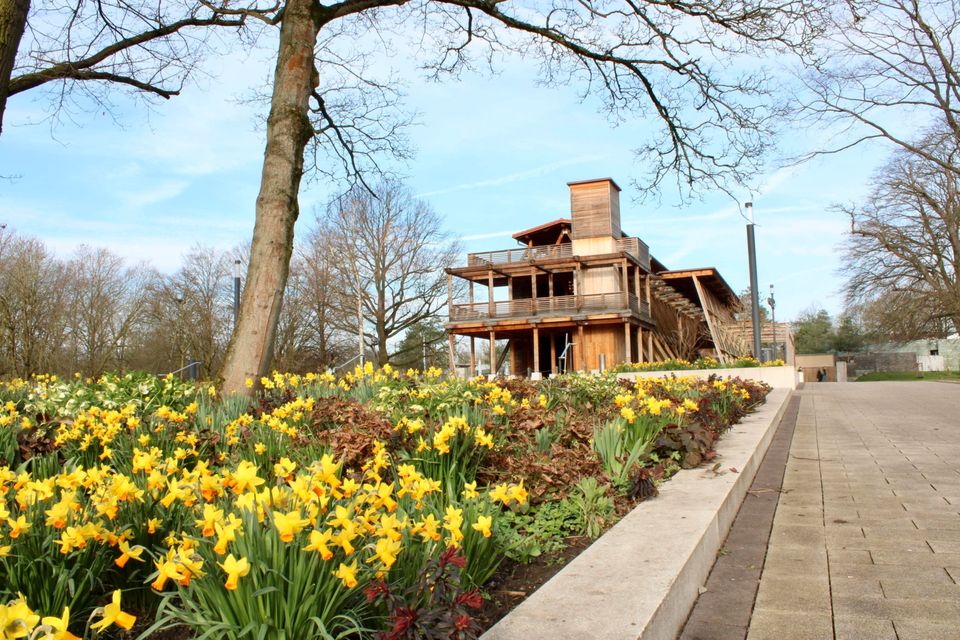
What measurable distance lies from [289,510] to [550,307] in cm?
3061

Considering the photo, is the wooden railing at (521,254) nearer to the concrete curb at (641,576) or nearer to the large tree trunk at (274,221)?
the large tree trunk at (274,221)

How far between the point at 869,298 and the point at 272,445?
39.4 m

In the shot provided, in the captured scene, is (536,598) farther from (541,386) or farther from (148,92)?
(148,92)

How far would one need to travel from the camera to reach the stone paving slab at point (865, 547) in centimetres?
273

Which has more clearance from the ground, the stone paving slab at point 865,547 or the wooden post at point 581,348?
the wooden post at point 581,348

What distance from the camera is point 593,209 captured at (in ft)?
111

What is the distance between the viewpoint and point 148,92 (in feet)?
36.6

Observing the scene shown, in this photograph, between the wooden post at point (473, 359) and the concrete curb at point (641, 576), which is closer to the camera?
the concrete curb at point (641, 576)

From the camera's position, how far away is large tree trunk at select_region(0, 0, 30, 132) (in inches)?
211

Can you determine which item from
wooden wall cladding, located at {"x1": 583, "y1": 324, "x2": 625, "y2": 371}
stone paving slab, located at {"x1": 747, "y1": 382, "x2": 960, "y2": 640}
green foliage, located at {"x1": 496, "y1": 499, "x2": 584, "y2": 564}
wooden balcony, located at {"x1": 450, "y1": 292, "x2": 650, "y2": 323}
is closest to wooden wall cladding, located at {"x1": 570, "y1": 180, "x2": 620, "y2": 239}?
wooden balcony, located at {"x1": 450, "y1": 292, "x2": 650, "y2": 323}

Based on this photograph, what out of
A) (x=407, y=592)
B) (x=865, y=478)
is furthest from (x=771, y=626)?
(x=865, y=478)

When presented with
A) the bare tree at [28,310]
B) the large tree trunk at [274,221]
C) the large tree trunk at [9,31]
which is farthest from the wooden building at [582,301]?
the large tree trunk at [9,31]

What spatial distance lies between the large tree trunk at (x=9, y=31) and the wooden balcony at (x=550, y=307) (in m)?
26.5

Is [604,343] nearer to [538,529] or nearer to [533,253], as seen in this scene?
[533,253]
